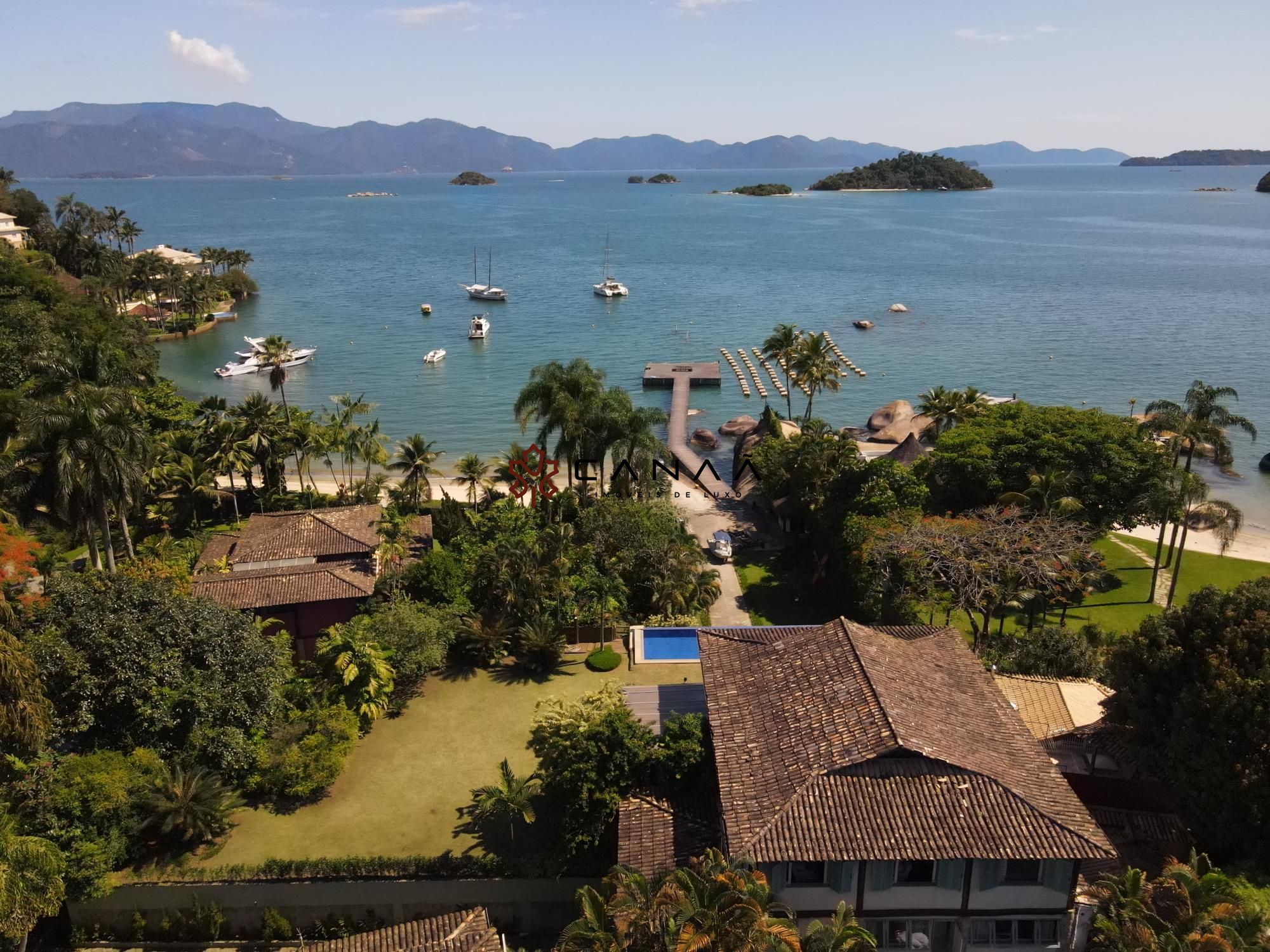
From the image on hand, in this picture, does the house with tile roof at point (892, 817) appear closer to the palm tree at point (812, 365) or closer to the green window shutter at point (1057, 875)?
the green window shutter at point (1057, 875)

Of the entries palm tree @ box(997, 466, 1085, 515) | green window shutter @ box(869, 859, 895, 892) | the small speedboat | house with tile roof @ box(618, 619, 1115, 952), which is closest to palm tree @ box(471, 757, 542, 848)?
house with tile roof @ box(618, 619, 1115, 952)

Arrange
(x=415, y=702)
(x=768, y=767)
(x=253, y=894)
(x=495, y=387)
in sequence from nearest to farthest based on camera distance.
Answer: (x=768, y=767), (x=253, y=894), (x=415, y=702), (x=495, y=387)

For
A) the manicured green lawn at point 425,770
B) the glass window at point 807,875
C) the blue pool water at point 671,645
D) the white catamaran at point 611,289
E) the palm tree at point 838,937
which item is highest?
the white catamaran at point 611,289

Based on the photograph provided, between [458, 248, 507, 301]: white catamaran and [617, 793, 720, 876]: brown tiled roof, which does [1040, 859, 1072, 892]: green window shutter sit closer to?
[617, 793, 720, 876]: brown tiled roof

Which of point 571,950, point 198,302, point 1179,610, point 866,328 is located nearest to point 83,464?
point 571,950

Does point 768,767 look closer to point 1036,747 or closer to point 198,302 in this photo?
point 1036,747

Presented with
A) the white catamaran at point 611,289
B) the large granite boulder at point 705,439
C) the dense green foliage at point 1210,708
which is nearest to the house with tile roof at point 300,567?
the dense green foliage at point 1210,708
